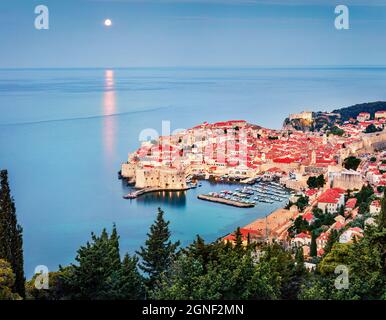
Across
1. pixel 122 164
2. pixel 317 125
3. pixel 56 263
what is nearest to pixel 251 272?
pixel 56 263

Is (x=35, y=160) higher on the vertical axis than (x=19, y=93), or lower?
lower

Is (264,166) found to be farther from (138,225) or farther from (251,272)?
(251,272)

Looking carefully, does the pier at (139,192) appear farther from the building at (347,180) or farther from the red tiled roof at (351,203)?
the red tiled roof at (351,203)

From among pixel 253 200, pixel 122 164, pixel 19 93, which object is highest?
pixel 19 93

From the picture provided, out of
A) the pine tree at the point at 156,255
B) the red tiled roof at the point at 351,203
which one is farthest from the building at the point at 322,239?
the pine tree at the point at 156,255

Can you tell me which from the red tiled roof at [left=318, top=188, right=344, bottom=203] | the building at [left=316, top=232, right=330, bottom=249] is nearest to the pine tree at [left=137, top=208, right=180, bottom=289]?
the building at [left=316, top=232, right=330, bottom=249]

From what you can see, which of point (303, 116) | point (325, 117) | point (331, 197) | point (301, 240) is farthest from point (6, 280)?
point (325, 117)

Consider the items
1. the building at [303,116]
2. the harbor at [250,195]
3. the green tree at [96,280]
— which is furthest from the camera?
the building at [303,116]
